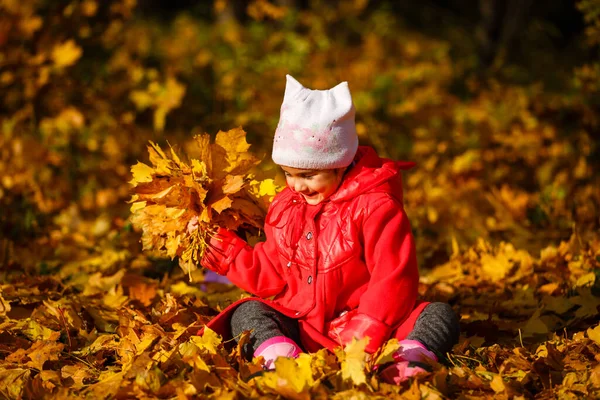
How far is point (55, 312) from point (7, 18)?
3550mm

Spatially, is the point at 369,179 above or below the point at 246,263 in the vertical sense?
above

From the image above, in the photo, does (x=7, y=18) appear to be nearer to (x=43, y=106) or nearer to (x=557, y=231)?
(x=43, y=106)

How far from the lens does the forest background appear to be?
2.68m

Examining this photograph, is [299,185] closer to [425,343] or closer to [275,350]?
[275,350]

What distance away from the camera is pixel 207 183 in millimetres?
2893

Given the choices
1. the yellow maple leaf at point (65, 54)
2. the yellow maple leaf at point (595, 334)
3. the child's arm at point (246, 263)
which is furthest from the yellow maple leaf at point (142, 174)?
the yellow maple leaf at point (65, 54)

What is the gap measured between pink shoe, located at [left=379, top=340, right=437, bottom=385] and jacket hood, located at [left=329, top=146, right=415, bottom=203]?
0.52m

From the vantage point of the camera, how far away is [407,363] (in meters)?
2.53

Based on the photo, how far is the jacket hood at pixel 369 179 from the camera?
2693 millimetres

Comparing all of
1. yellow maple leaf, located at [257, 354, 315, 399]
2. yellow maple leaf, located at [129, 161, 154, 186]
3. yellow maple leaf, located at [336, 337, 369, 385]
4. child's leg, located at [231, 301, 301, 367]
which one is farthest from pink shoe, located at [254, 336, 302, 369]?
yellow maple leaf, located at [129, 161, 154, 186]

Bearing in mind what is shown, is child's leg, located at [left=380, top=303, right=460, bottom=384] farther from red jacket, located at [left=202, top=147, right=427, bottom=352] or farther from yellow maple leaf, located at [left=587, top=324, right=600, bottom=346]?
yellow maple leaf, located at [left=587, top=324, right=600, bottom=346]

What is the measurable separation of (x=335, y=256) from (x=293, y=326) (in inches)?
12.9

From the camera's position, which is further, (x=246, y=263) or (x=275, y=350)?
(x=246, y=263)

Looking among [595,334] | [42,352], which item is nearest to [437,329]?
[595,334]
